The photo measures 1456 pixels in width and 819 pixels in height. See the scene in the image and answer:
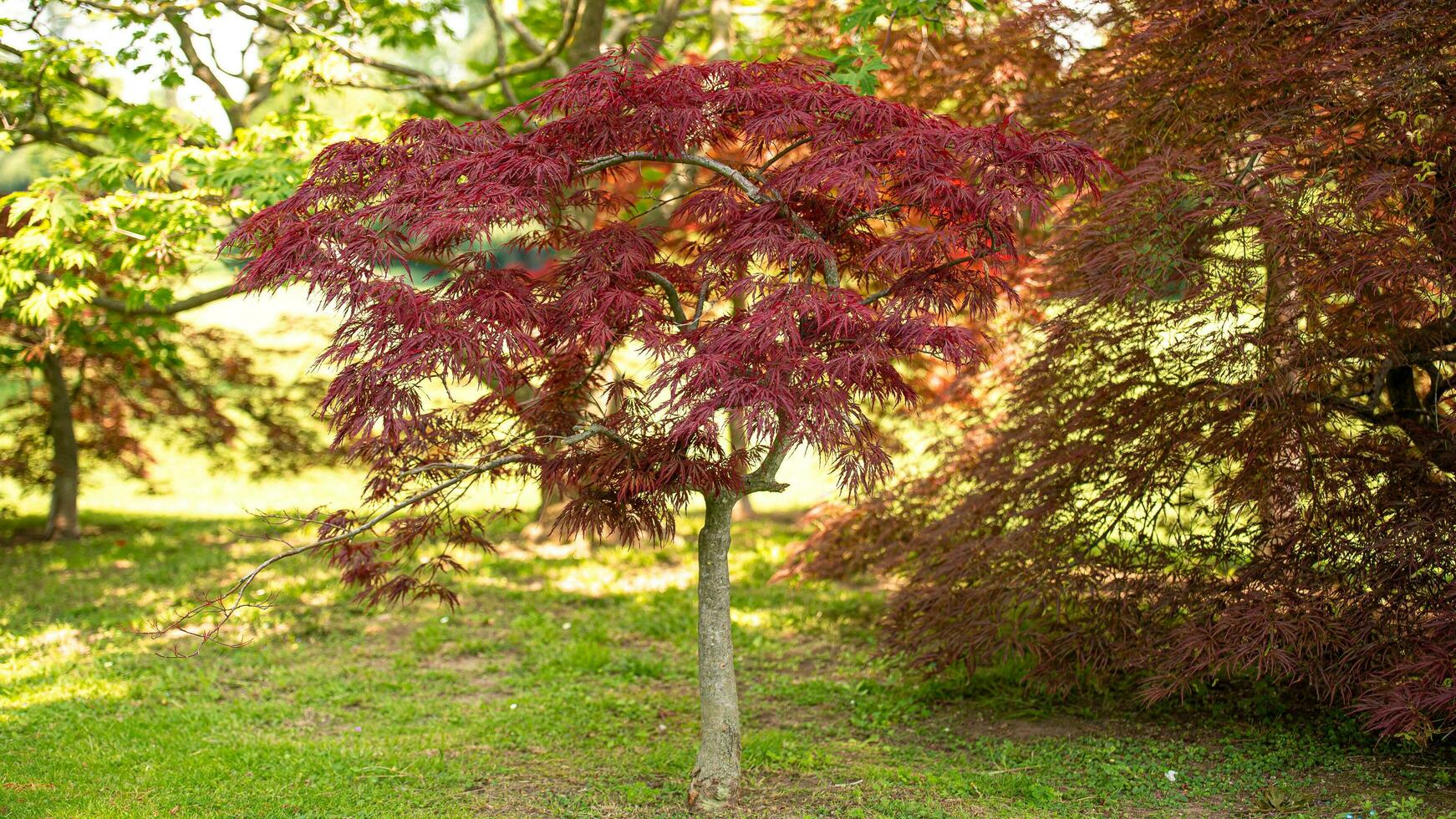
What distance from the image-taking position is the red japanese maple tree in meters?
3.42

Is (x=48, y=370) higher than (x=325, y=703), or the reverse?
(x=48, y=370)

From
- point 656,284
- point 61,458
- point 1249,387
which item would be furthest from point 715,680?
point 61,458

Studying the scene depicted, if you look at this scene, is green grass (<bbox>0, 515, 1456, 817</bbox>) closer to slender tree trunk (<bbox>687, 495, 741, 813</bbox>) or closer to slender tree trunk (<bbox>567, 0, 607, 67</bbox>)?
slender tree trunk (<bbox>687, 495, 741, 813</bbox>)

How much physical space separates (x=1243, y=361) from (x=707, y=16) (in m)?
6.36

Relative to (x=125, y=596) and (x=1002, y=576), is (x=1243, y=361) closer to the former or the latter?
(x=1002, y=576)

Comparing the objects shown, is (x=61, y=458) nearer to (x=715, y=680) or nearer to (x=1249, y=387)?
(x=715, y=680)

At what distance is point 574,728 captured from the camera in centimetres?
523

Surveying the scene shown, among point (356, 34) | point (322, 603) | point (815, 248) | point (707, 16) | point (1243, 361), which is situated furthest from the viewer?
point (707, 16)

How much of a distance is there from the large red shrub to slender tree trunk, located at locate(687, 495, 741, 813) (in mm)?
1254

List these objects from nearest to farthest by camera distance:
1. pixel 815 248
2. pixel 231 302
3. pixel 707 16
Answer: pixel 815 248
pixel 707 16
pixel 231 302

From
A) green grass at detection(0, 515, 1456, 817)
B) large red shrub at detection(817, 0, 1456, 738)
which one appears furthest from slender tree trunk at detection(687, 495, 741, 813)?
large red shrub at detection(817, 0, 1456, 738)

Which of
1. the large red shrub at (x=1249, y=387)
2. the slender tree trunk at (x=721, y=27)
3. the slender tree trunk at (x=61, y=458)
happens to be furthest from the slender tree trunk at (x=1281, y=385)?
the slender tree trunk at (x=61, y=458)

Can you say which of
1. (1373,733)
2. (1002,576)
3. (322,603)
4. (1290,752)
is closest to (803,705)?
(1002,576)

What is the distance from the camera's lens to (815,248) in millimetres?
3750
